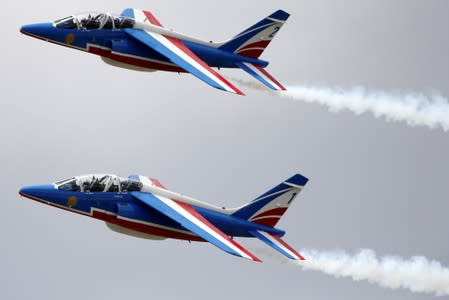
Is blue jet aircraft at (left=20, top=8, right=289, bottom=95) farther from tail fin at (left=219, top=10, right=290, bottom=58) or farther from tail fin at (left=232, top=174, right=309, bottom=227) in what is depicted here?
tail fin at (left=232, top=174, right=309, bottom=227)

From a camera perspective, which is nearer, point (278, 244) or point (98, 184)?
point (98, 184)

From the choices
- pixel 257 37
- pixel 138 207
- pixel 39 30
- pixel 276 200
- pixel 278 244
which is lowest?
pixel 138 207

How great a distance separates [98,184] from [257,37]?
11.3 meters

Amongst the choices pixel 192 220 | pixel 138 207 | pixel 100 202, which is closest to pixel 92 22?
pixel 100 202

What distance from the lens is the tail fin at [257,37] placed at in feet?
249

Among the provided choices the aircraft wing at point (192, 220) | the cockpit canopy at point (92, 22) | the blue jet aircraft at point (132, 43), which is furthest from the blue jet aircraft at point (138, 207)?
the cockpit canopy at point (92, 22)

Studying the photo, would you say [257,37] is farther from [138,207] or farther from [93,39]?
[138,207]

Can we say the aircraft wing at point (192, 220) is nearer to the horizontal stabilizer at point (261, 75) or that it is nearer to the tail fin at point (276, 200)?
the tail fin at point (276, 200)

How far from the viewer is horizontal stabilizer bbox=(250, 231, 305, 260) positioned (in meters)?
69.2

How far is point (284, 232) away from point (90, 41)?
11.0 metres

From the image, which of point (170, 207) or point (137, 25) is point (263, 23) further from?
point (170, 207)

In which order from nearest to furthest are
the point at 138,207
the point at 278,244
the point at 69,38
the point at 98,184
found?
1. the point at 138,207
2. the point at 98,184
3. the point at 278,244
4. the point at 69,38

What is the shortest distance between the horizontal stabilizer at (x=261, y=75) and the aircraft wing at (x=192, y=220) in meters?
7.59

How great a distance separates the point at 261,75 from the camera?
246ft
